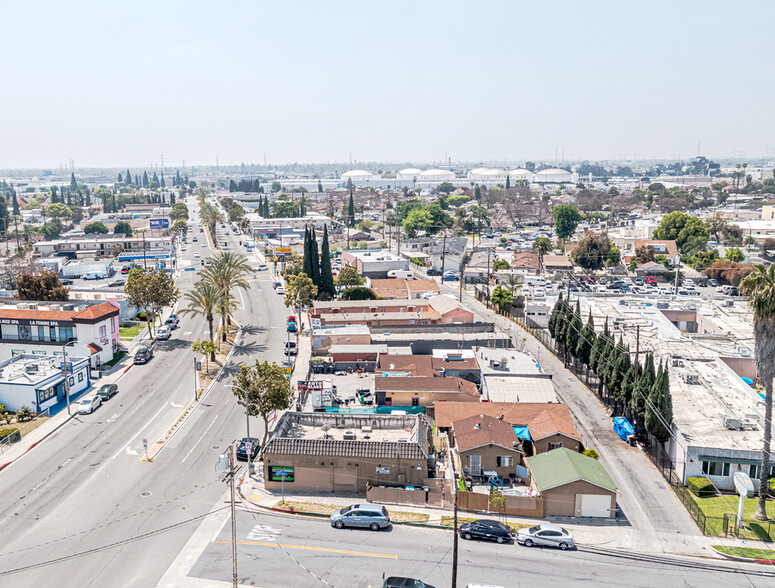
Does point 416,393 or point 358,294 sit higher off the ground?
point 358,294

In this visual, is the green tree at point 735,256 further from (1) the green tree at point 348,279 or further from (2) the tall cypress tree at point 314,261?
(2) the tall cypress tree at point 314,261

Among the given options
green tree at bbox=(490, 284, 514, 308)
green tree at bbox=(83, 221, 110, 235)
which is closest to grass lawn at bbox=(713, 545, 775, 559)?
green tree at bbox=(490, 284, 514, 308)

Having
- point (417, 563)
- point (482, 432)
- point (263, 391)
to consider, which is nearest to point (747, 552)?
point (482, 432)

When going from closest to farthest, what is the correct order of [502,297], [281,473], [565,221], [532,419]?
1. [281,473]
2. [532,419]
3. [502,297]
4. [565,221]

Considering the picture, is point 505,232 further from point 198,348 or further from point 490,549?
point 490,549

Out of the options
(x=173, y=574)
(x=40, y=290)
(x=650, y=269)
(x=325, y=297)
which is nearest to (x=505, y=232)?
(x=650, y=269)

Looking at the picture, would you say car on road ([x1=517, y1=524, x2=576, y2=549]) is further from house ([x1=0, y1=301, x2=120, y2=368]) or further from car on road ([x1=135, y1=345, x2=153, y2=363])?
house ([x1=0, y1=301, x2=120, y2=368])

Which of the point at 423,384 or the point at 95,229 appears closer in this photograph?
the point at 423,384

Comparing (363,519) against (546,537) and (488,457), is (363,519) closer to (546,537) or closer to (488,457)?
(546,537)
